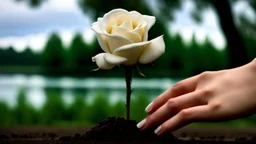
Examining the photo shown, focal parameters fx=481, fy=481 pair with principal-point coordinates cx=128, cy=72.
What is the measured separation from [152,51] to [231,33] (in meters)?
8.45

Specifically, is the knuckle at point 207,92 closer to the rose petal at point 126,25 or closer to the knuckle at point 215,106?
the knuckle at point 215,106

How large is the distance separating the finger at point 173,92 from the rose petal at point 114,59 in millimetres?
191

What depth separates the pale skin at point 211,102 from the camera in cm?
158

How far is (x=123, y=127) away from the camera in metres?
1.78

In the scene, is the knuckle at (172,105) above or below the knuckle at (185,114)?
above

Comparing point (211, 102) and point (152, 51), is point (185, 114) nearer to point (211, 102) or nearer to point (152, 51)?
point (211, 102)

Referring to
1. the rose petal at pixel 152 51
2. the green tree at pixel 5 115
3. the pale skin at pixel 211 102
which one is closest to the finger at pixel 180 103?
the pale skin at pixel 211 102

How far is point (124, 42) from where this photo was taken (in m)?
1.74

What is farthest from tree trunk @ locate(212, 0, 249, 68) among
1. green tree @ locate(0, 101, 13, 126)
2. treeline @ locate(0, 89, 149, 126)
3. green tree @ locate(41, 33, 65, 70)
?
green tree @ locate(41, 33, 65, 70)

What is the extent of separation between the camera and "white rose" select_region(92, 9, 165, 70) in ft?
5.65

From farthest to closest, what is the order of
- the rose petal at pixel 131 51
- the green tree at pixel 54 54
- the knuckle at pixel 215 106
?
the green tree at pixel 54 54
the rose petal at pixel 131 51
the knuckle at pixel 215 106

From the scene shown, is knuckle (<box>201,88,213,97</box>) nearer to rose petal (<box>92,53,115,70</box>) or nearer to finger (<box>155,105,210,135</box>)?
finger (<box>155,105,210,135</box>)

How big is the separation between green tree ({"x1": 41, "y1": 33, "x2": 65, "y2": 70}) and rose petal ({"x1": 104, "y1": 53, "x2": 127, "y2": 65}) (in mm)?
19793

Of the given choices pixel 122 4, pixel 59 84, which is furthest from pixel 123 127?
pixel 59 84
